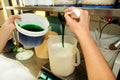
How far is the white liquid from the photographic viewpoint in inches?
29.4

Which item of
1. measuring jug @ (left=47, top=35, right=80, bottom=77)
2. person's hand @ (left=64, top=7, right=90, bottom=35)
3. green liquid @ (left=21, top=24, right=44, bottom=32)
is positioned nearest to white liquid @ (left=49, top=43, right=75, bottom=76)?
measuring jug @ (left=47, top=35, right=80, bottom=77)

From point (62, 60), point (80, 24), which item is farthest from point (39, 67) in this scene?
point (80, 24)

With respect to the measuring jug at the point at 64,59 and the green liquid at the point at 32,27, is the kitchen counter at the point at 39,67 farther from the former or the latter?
the green liquid at the point at 32,27

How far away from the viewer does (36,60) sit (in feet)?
3.57

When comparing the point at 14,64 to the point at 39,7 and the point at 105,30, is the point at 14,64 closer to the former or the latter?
the point at 39,7

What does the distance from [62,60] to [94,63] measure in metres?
0.30

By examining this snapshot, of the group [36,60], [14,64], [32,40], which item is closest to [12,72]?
[14,64]

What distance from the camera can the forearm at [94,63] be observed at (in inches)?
17.6

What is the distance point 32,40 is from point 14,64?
0.76 ft

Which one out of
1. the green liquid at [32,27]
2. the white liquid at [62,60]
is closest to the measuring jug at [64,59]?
the white liquid at [62,60]

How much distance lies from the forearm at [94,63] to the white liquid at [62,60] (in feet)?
0.86

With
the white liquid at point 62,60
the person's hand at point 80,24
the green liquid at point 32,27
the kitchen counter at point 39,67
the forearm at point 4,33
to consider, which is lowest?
the kitchen counter at point 39,67

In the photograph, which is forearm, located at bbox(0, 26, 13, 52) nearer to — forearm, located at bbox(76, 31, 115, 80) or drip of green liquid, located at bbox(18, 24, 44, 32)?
drip of green liquid, located at bbox(18, 24, 44, 32)

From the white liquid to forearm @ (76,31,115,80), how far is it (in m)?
0.26
